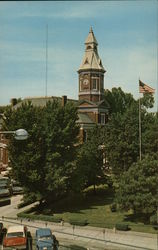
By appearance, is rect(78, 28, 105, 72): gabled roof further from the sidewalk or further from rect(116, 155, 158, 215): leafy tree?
the sidewalk

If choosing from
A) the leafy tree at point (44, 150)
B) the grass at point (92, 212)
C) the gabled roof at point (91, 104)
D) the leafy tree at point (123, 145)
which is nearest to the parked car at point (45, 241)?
the grass at point (92, 212)

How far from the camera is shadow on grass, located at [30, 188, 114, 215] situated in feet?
Result: 119

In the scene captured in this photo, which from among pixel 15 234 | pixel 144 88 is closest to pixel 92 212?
pixel 15 234

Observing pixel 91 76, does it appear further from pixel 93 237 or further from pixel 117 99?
pixel 93 237

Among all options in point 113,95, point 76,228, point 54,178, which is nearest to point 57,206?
point 54,178

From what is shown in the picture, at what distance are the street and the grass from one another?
0.86 metres

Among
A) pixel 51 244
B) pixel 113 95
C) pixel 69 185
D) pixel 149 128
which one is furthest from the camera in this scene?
pixel 113 95

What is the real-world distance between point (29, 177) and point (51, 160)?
328cm

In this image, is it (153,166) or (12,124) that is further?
(12,124)

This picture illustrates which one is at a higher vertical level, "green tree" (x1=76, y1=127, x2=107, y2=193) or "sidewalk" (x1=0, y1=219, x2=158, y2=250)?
"green tree" (x1=76, y1=127, x2=107, y2=193)

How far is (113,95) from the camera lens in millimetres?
82188

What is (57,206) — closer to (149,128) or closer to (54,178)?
(54,178)

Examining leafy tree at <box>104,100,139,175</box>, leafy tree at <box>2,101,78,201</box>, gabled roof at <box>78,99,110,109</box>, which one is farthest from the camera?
gabled roof at <box>78,99,110,109</box>

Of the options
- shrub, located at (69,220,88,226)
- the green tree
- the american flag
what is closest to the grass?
shrub, located at (69,220,88,226)
